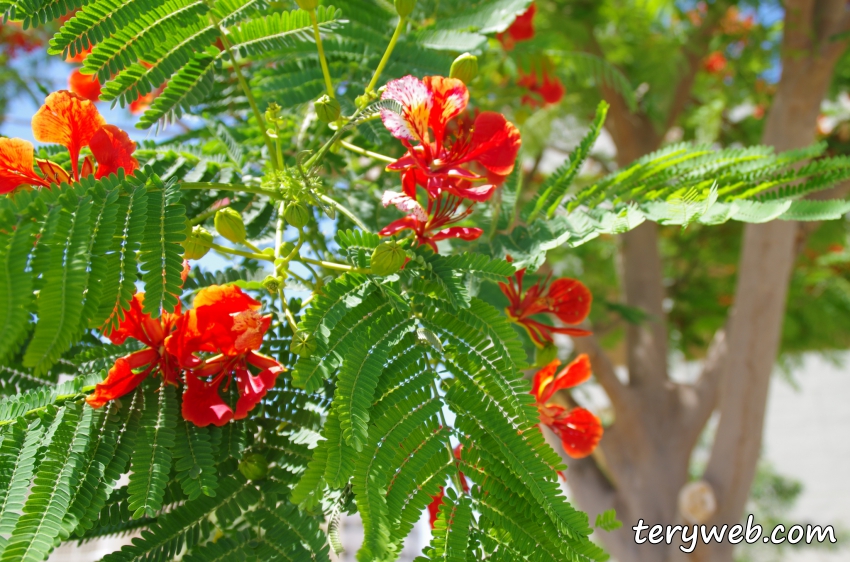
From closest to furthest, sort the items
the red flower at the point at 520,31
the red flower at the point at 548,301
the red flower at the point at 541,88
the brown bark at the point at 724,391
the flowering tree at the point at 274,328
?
the flowering tree at the point at 274,328 < the red flower at the point at 548,301 < the red flower at the point at 520,31 < the red flower at the point at 541,88 < the brown bark at the point at 724,391

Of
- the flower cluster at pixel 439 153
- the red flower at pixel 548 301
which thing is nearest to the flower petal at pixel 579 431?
the red flower at pixel 548 301

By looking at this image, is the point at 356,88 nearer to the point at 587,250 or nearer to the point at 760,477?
the point at 587,250

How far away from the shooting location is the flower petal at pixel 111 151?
71 cm

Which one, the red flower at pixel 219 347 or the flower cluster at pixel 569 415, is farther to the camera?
the flower cluster at pixel 569 415

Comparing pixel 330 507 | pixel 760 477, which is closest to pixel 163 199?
pixel 330 507

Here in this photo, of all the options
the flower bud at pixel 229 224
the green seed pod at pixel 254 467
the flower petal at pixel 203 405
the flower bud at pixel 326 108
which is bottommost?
the green seed pod at pixel 254 467

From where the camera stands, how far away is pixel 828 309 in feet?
10.1

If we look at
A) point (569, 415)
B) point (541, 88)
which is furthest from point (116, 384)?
point (541, 88)

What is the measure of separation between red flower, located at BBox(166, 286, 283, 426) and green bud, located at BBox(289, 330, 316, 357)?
0.08 metres

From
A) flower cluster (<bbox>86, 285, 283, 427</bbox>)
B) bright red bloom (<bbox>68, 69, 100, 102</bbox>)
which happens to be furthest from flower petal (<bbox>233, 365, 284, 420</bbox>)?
bright red bloom (<bbox>68, 69, 100, 102</bbox>)

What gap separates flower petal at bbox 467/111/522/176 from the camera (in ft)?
2.62

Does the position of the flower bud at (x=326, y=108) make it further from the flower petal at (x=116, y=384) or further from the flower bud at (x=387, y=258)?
the flower petal at (x=116, y=384)

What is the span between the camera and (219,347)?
72cm

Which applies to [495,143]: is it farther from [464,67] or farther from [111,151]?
[111,151]
